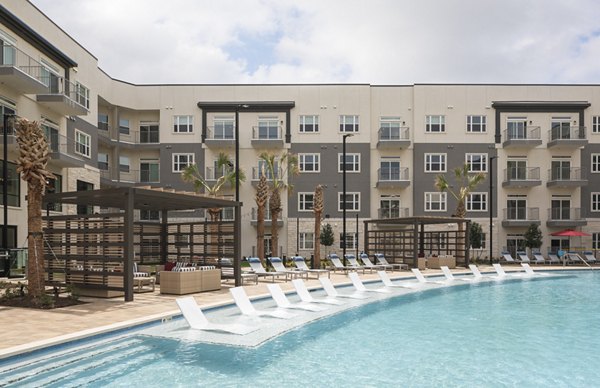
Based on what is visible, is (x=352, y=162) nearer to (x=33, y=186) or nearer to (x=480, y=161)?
(x=480, y=161)

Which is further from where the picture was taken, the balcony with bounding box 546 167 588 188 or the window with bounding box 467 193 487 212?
the window with bounding box 467 193 487 212

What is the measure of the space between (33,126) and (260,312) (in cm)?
754

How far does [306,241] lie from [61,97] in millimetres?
22134

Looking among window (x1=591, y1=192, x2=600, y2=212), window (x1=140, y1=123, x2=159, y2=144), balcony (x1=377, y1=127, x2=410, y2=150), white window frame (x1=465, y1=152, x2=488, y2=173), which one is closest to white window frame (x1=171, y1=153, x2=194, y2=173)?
window (x1=140, y1=123, x2=159, y2=144)

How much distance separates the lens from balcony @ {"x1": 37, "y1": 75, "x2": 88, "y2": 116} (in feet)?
90.6

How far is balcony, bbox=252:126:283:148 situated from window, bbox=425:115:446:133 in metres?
12.5

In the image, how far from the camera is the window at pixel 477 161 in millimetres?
43281

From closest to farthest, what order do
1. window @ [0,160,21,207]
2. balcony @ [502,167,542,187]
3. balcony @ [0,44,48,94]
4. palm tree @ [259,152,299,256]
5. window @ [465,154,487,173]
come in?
balcony @ [0,44,48,94]
window @ [0,160,21,207]
palm tree @ [259,152,299,256]
balcony @ [502,167,542,187]
window @ [465,154,487,173]

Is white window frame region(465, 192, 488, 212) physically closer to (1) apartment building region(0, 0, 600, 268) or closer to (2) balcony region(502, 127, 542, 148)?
(1) apartment building region(0, 0, 600, 268)

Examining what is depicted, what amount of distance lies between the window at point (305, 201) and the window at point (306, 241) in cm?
206

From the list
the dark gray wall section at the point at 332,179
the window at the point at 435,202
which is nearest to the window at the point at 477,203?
the window at the point at 435,202

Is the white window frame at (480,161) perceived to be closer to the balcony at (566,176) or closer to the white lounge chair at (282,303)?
the balcony at (566,176)

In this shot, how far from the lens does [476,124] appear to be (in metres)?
43.5

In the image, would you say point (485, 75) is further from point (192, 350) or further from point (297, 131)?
point (192, 350)
